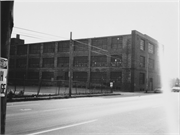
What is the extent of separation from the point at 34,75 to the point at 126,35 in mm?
25338

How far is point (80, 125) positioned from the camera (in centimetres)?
707

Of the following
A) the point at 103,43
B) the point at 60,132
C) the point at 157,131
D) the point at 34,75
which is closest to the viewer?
→ the point at 60,132

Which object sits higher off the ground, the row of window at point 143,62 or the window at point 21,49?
the window at point 21,49

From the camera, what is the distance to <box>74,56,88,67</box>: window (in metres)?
46.0

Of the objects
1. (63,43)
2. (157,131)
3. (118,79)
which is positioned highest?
(63,43)

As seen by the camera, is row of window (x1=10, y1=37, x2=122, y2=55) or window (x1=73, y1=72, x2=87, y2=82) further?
window (x1=73, y1=72, x2=87, y2=82)

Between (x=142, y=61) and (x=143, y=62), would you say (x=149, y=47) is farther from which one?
(x=142, y=61)

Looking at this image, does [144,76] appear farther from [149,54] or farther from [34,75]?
[34,75]

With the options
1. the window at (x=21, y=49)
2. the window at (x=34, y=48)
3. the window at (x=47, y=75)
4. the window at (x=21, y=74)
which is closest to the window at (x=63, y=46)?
the window at (x=47, y=75)

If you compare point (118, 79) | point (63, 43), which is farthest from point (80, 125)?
point (63, 43)

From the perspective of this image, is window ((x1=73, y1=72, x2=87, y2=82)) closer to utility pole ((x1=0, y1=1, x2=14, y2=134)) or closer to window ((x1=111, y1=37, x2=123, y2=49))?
window ((x1=111, y1=37, x2=123, y2=49))

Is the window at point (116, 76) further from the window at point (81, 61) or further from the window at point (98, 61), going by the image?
the window at point (81, 61)

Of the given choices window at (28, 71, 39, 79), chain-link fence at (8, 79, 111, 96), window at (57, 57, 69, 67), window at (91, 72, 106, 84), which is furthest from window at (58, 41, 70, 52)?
window at (91, 72, 106, 84)

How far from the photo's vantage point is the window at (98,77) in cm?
4316
